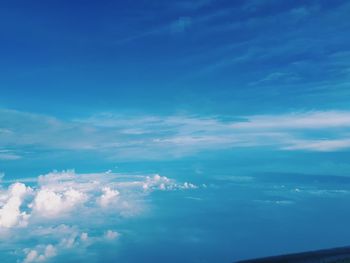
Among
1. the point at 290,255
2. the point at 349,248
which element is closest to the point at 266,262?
the point at 290,255

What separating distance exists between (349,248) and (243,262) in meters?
18.8

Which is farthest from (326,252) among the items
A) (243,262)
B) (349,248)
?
(243,262)

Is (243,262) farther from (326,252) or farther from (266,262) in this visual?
(326,252)

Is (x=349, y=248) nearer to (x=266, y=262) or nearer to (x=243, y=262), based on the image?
(x=266, y=262)

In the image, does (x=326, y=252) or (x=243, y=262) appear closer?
(x=243, y=262)

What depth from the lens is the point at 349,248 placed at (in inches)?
2077

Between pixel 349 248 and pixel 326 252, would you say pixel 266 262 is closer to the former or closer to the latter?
pixel 326 252

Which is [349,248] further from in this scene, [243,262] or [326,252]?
[243,262]

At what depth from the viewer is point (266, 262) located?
4816 cm

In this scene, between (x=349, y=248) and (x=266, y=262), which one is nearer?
(x=266, y=262)

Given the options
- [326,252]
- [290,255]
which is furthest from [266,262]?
[326,252]

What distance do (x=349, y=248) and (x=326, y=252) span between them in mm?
4793

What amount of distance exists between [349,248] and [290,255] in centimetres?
1020

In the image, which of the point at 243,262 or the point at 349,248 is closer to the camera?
the point at 243,262
